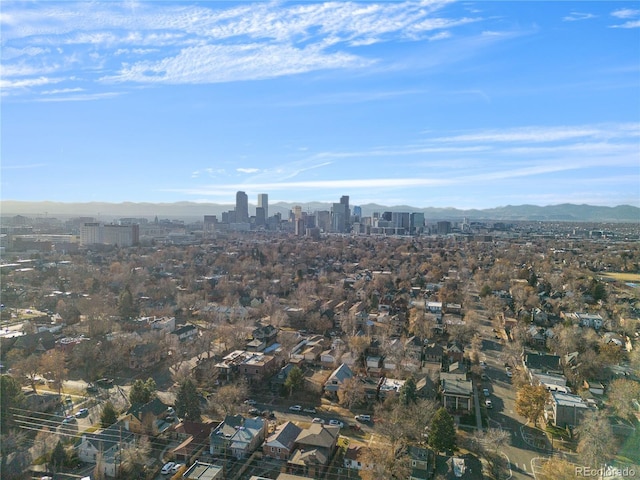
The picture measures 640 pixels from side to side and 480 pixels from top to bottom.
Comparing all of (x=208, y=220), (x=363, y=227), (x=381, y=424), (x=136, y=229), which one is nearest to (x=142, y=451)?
(x=381, y=424)

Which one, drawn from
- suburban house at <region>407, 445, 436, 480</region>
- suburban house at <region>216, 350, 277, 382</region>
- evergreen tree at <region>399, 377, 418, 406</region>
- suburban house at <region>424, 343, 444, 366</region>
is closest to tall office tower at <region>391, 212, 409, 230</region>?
suburban house at <region>424, 343, 444, 366</region>

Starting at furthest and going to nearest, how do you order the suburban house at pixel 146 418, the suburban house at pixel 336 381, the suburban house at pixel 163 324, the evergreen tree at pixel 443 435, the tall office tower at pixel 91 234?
the tall office tower at pixel 91 234 < the suburban house at pixel 163 324 < the suburban house at pixel 336 381 < the suburban house at pixel 146 418 < the evergreen tree at pixel 443 435

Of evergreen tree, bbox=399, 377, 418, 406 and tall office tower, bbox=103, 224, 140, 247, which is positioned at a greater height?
tall office tower, bbox=103, 224, 140, 247

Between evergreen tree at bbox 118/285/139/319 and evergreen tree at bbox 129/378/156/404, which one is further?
evergreen tree at bbox 118/285/139/319

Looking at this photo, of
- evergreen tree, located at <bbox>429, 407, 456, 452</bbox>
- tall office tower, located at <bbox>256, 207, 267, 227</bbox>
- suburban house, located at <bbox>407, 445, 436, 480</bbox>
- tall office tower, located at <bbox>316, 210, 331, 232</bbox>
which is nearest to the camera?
suburban house, located at <bbox>407, 445, 436, 480</bbox>

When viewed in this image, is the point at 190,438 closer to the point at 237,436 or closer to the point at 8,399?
the point at 237,436

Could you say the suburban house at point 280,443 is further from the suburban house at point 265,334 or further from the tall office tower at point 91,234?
the tall office tower at point 91,234

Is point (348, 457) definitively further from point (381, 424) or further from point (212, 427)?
point (212, 427)

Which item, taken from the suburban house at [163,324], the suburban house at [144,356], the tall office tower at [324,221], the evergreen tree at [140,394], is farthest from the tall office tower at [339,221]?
the evergreen tree at [140,394]

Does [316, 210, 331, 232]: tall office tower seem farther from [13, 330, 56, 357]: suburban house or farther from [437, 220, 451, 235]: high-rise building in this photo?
[13, 330, 56, 357]: suburban house
